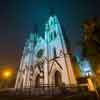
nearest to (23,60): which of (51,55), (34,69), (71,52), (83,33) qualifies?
(34,69)

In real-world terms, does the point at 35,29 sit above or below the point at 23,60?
above

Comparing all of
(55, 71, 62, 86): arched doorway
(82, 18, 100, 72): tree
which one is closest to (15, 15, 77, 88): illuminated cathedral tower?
(55, 71, 62, 86): arched doorway

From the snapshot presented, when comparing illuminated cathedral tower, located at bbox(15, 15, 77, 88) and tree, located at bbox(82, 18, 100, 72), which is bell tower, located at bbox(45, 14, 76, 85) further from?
tree, located at bbox(82, 18, 100, 72)

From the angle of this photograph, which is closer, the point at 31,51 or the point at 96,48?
the point at 96,48

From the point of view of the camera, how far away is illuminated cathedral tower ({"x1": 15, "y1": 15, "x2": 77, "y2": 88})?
2551cm

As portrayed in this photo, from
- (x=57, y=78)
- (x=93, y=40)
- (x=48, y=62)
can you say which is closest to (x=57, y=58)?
(x=48, y=62)

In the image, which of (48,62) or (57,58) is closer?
(57,58)

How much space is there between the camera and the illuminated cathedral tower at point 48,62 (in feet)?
83.7

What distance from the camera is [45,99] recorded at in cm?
1019

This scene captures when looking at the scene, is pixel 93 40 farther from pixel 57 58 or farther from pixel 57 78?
pixel 57 78

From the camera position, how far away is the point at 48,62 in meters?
29.4

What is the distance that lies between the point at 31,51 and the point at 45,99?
27.2m

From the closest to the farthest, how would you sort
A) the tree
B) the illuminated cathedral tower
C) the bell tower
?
the tree → the bell tower → the illuminated cathedral tower

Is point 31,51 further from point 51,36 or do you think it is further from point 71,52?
point 71,52
